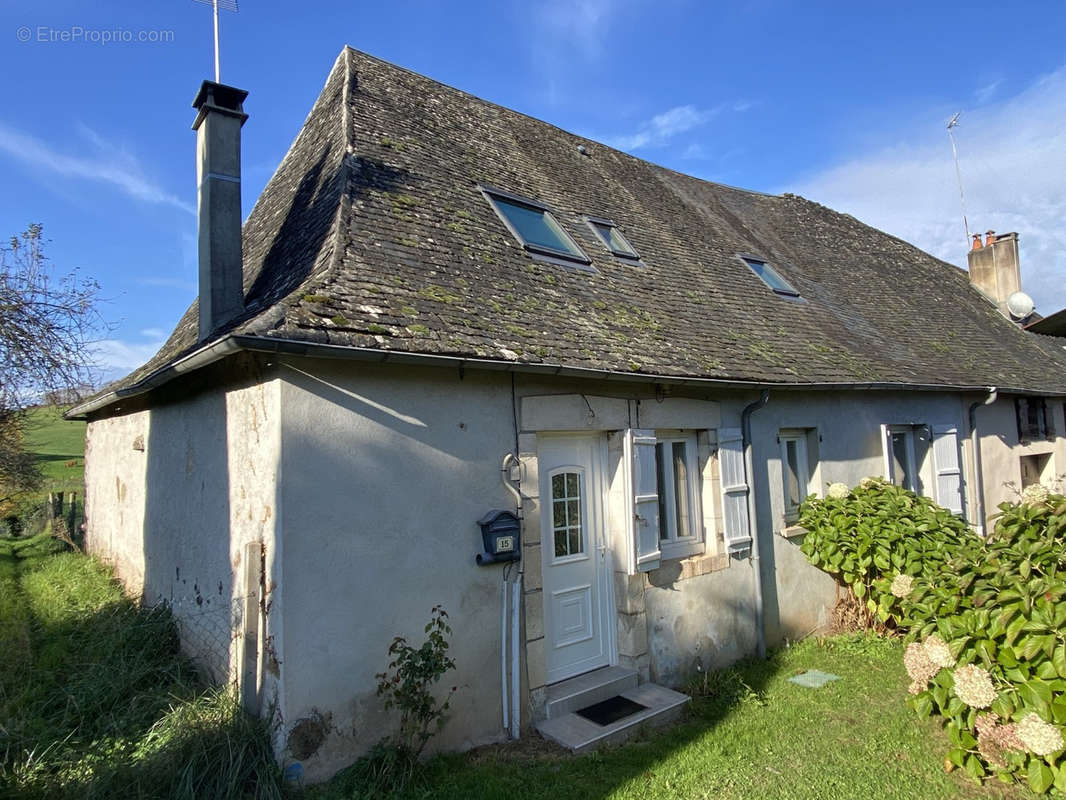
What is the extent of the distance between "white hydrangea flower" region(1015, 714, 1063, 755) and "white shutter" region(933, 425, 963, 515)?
6620 mm

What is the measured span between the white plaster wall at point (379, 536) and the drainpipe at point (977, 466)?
8.80 m

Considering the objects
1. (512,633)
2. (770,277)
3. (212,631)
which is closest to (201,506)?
(212,631)

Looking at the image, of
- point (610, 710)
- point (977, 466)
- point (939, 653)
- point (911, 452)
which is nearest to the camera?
point (939, 653)

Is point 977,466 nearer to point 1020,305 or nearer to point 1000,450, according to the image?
point 1000,450

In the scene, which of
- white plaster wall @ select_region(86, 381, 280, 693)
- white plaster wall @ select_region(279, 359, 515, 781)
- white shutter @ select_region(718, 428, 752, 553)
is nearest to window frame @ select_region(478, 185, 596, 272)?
white plaster wall @ select_region(279, 359, 515, 781)

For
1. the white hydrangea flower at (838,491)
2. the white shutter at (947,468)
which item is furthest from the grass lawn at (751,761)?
the white shutter at (947,468)

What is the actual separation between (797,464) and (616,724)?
461 centimetres

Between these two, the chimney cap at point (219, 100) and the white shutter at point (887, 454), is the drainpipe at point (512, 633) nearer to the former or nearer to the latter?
the chimney cap at point (219, 100)

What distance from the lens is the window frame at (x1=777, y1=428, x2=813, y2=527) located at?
25.8ft

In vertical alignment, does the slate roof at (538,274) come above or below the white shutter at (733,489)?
above

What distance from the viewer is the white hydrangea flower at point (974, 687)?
3.96 meters

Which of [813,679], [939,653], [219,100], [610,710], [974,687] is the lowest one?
[813,679]

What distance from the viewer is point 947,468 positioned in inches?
382

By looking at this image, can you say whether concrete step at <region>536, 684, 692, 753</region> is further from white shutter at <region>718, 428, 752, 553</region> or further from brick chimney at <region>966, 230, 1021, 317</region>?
brick chimney at <region>966, 230, 1021, 317</region>
